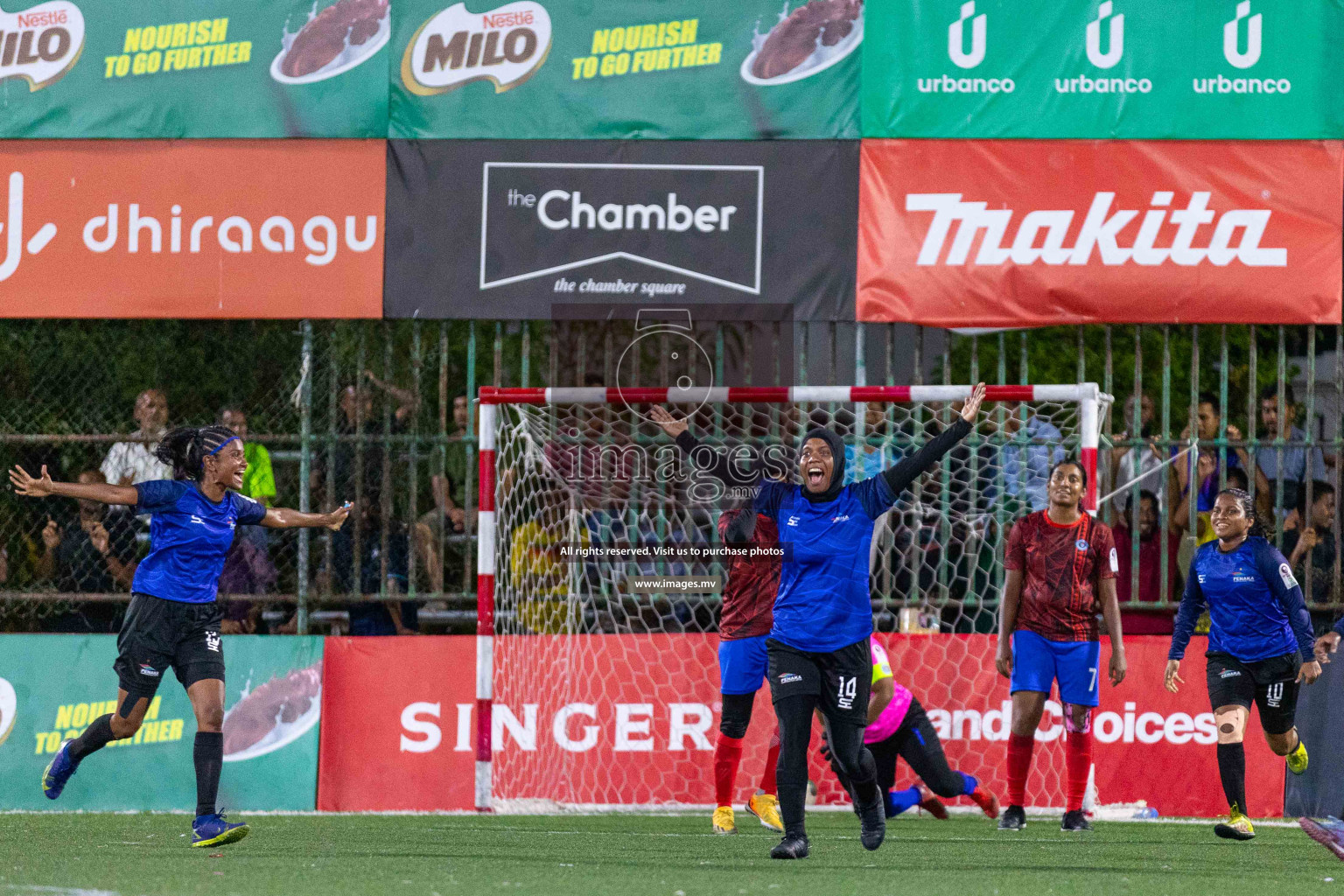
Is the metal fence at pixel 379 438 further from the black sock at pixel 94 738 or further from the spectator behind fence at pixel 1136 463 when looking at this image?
the black sock at pixel 94 738

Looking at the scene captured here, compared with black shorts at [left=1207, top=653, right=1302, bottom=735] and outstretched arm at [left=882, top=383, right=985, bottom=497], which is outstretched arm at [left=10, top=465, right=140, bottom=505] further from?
black shorts at [left=1207, top=653, right=1302, bottom=735]

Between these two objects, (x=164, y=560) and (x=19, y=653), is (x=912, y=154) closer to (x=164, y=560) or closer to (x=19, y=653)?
(x=164, y=560)

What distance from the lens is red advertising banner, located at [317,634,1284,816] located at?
1115 centimetres

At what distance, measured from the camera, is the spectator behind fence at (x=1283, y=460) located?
1149 cm

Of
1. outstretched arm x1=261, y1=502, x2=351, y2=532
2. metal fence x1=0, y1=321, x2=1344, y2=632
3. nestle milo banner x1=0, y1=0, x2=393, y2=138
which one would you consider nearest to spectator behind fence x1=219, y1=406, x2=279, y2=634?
metal fence x1=0, y1=321, x2=1344, y2=632

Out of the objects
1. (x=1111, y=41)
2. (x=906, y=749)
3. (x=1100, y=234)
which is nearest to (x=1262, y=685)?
(x=906, y=749)

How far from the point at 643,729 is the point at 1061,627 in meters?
2.97

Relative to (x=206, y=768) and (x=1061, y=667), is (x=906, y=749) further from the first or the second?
(x=206, y=768)

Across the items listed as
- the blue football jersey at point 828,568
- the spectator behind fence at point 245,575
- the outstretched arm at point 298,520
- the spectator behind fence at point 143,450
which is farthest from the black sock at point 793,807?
the spectator behind fence at point 143,450

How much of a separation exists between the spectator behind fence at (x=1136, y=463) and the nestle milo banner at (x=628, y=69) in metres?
2.78

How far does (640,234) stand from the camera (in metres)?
11.9

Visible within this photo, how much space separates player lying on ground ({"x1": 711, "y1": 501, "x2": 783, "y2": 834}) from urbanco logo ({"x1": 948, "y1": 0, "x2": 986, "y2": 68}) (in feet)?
14.1

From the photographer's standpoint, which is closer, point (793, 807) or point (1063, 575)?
point (793, 807)

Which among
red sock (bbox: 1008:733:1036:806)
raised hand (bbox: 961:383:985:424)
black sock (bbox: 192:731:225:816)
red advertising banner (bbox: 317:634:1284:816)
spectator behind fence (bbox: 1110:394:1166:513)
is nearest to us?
raised hand (bbox: 961:383:985:424)
